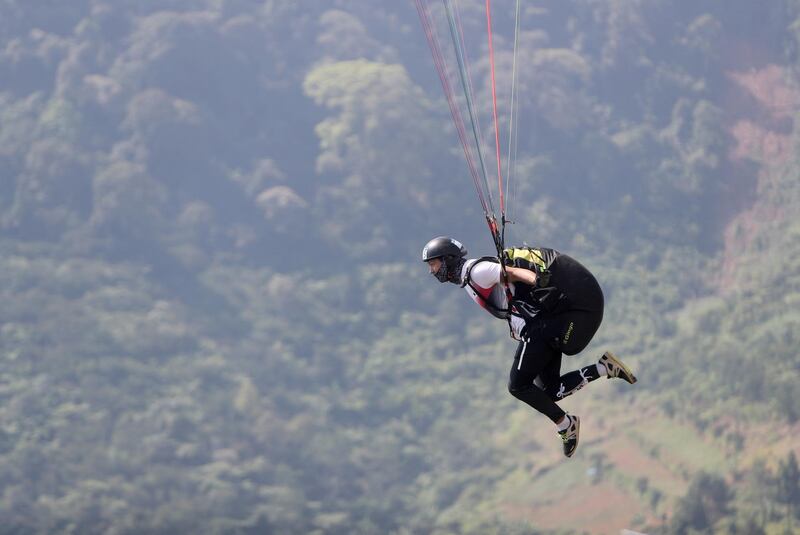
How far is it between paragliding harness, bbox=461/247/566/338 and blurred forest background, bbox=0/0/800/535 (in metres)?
30.3

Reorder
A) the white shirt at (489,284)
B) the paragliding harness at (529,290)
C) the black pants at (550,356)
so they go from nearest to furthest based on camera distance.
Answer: the white shirt at (489,284), the paragliding harness at (529,290), the black pants at (550,356)

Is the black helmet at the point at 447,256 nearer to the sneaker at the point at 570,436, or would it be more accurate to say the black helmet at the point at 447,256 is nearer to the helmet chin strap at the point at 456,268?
the helmet chin strap at the point at 456,268

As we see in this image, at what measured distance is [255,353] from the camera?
58094 millimetres

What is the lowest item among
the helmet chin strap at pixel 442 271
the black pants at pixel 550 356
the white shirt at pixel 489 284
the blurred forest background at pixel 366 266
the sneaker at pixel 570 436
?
the sneaker at pixel 570 436

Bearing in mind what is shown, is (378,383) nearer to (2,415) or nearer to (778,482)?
(2,415)

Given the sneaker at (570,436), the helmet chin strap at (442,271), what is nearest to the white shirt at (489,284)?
the helmet chin strap at (442,271)

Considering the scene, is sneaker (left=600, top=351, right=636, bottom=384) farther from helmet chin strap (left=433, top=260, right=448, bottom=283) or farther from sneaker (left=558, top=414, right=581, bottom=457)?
helmet chin strap (left=433, top=260, right=448, bottom=283)

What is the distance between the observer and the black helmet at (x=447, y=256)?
8.52 meters

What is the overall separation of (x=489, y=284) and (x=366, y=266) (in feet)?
176

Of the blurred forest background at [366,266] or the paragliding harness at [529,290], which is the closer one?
the paragliding harness at [529,290]

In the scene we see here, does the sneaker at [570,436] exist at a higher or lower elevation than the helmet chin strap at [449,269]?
lower

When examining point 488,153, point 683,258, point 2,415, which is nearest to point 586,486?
point 683,258

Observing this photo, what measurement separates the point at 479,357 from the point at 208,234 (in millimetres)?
18420

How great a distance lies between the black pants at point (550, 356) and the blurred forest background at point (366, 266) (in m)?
29.6
